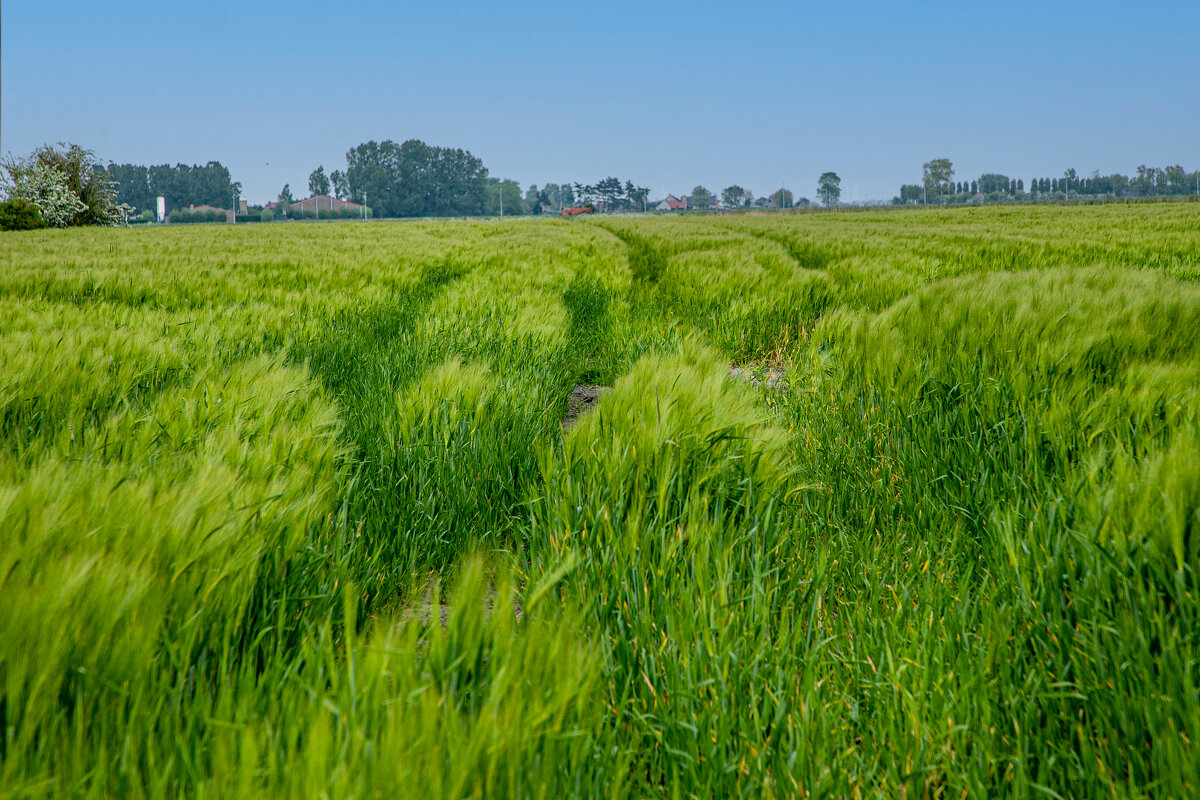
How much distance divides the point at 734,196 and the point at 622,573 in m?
189

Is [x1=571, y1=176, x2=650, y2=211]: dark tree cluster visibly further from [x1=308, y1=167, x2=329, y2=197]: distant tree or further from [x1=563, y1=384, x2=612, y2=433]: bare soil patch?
[x1=563, y1=384, x2=612, y2=433]: bare soil patch

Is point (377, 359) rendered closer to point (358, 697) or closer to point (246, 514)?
point (246, 514)

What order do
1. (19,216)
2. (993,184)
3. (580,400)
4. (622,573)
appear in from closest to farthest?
1. (622,573)
2. (580,400)
3. (19,216)
4. (993,184)

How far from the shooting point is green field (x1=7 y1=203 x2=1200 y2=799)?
73 centimetres

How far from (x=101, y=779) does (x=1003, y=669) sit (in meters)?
1.23

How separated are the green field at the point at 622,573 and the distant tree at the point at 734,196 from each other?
614 feet

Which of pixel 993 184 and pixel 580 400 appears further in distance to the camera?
pixel 993 184

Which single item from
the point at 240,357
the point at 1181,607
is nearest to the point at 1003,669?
the point at 1181,607

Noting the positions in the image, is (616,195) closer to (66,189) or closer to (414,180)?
(414,180)

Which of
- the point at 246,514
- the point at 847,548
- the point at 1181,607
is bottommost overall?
the point at 847,548

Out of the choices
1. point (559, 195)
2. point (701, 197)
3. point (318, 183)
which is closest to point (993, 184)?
point (701, 197)

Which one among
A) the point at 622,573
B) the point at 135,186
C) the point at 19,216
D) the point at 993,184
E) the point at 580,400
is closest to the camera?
the point at 622,573

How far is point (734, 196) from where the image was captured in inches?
7047

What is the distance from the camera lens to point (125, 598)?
0.77 meters
